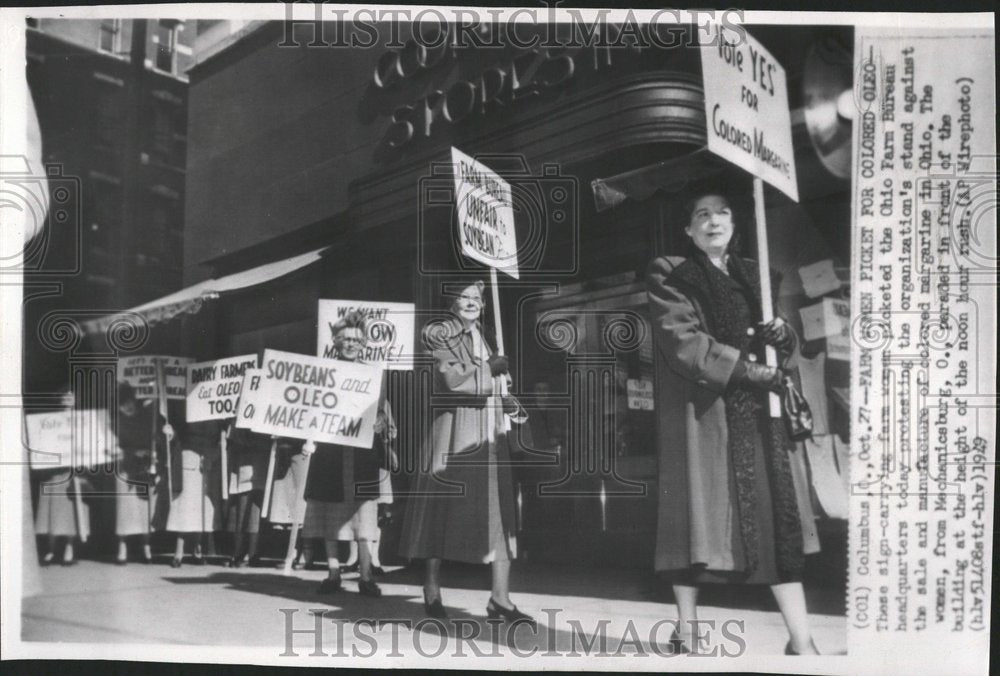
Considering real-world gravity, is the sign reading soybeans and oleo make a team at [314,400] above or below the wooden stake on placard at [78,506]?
above

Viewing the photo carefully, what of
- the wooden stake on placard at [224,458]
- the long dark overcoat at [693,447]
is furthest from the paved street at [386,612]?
the wooden stake on placard at [224,458]

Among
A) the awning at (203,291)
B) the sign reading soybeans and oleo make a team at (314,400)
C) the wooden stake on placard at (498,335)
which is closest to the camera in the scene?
the wooden stake on placard at (498,335)

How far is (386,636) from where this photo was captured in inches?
184

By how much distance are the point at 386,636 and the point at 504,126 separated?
2596 millimetres

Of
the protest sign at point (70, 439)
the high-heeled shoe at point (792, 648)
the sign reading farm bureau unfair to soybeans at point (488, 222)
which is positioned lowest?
the high-heeled shoe at point (792, 648)

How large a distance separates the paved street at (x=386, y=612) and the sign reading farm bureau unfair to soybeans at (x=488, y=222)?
1.53 metres

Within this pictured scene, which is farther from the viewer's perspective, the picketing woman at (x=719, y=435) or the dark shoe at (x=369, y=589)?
the dark shoe at (x=369, y=589)

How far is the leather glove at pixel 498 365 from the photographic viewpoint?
15.4ft

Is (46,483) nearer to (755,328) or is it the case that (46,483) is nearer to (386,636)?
(386,636)

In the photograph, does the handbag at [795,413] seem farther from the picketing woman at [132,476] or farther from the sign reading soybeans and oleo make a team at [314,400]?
the picketing woman at [132,476]

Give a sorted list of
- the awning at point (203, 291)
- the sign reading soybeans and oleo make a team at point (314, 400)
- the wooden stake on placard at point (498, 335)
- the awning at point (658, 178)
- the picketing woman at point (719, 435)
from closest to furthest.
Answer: the picketing woman at point (719, 435) < the awning at point (658, 178) < the wooden stake on placard at point (498, 335) < the sign reading soybeans and oleo make a team at point (314, 400) < the awning at point (203, 291)

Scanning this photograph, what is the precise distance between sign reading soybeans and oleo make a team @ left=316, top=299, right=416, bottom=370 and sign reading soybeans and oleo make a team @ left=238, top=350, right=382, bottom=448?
0.06 metres

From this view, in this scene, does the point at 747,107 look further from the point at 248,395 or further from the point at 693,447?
the point at 248,395

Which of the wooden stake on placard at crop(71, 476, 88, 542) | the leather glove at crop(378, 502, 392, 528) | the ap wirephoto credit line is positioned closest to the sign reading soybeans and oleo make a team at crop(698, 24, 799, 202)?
the ap wirephoto credit line
